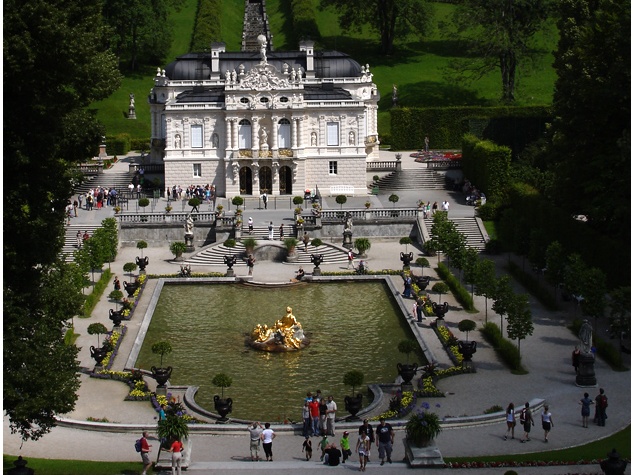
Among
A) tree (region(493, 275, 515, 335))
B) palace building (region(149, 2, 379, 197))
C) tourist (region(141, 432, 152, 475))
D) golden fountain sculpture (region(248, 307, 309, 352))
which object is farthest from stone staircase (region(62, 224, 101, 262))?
tourist (region(141, 432, 152, 475))

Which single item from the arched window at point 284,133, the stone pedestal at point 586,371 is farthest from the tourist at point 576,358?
the arched window at point 284,133

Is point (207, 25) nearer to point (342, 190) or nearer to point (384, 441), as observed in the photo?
point (342, 190)

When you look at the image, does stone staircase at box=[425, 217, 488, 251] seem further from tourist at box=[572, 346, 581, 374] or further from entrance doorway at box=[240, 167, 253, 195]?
tourist at box=[572, 346, 581, 374]

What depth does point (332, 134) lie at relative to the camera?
9344 centimetres

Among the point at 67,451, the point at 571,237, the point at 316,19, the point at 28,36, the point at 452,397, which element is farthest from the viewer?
the point at 316,19

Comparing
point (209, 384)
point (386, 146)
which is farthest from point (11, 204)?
point (386, 146)

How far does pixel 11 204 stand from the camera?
37.8 metres

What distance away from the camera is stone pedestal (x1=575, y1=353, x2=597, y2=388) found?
1935 inches

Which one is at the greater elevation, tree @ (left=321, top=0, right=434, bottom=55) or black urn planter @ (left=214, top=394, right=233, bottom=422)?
tree @ (left=321, top=0, right=434, bottom=55)

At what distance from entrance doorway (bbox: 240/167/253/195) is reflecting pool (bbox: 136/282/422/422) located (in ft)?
71.3

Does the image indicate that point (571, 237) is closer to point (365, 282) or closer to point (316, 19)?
point (365, 282)

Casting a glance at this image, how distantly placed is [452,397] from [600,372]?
23.1ft

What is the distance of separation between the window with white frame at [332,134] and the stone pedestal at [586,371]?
4675cm

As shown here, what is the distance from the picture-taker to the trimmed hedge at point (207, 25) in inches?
5241
